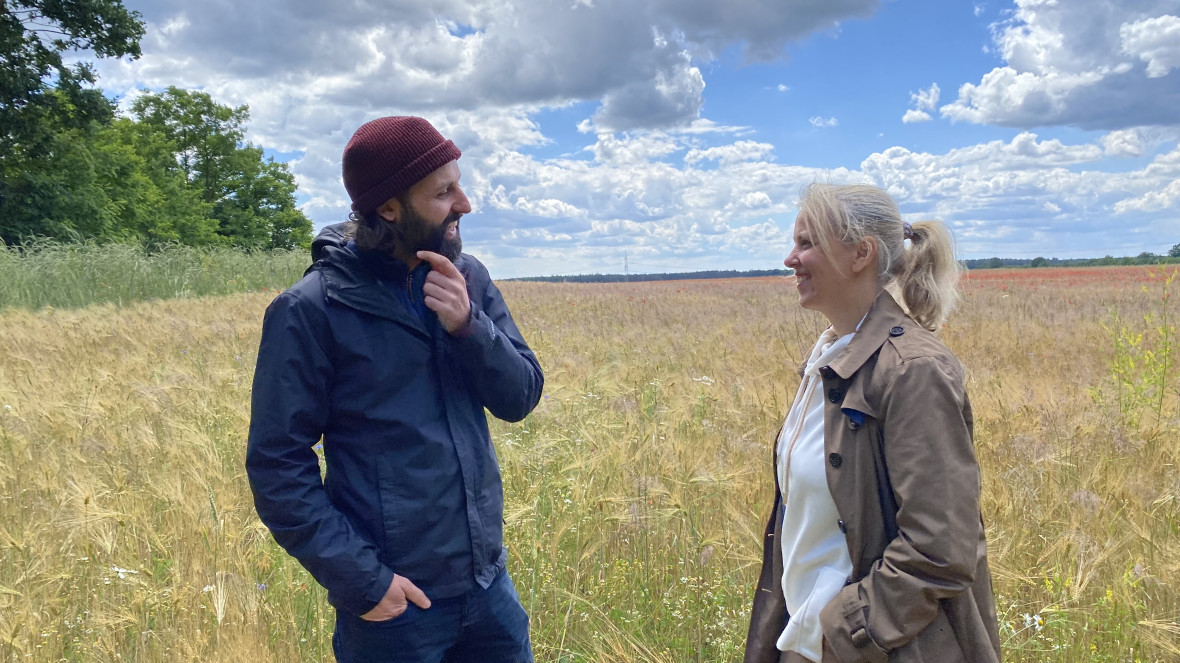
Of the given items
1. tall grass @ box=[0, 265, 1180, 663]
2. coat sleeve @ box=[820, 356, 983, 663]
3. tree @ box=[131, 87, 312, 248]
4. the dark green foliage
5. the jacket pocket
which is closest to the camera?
coat sleeve @ box=[820, 356, 983, 663]

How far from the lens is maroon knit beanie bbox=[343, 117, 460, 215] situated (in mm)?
1725

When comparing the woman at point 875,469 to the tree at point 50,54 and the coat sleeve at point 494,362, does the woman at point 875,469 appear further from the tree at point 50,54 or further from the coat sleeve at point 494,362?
the tree at point 50,54

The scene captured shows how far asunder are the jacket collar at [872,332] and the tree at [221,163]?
43.8m

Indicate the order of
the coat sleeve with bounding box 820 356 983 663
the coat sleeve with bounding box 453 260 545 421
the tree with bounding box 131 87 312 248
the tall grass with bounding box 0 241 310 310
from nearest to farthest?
the coat sleeve with bounding box 820 356 983 663
the coat sleeve with bounding box 453 260 545 421
the tall grass with bounding box 0 241 310 310
the tree with bounding box 131 87 312 248

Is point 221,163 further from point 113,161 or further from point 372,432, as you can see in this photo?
point 372,432

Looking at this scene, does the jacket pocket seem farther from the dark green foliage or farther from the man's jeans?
the dark green foliage

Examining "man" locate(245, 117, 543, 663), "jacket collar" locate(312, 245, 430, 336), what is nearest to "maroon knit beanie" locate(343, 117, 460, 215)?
"man" locate(245, 117, 543, 663)

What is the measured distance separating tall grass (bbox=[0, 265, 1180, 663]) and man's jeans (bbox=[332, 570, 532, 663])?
0.76m

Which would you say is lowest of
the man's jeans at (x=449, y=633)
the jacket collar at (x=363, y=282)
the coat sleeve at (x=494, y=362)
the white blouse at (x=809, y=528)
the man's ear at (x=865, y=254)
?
the man's jeans at (x=449, y=633)

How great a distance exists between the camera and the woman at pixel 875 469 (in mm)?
1432

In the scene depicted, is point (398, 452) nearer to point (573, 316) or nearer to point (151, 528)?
point (151, 528)

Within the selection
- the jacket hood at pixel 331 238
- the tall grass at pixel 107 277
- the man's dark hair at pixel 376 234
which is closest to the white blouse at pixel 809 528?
the man's dark hair at pixel 376 234

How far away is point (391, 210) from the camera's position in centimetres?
178

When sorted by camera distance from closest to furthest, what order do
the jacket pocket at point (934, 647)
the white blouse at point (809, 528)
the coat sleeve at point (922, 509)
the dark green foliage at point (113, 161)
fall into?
1. the coat sleeve at point (922, 509)
2. the jacket pocket at point (934, 647)
3. the white blouse at point (809, 528)
4. the dark green foliage at point (113, 161)
